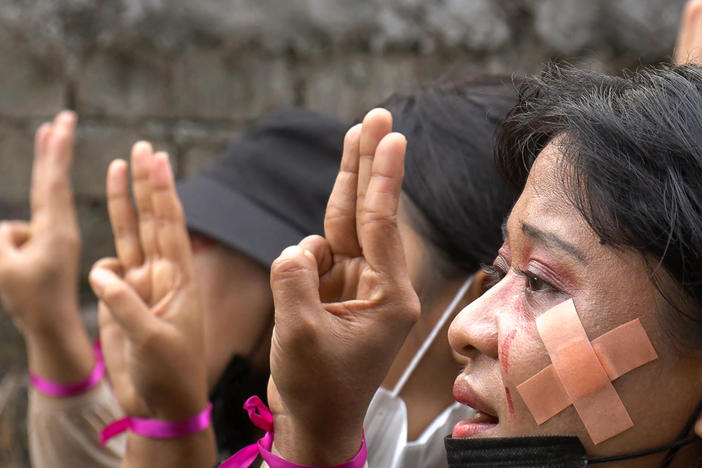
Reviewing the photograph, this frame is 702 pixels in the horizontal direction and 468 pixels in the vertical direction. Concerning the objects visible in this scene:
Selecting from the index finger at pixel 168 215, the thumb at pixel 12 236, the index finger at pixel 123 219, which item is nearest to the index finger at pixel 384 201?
the index finger at pixel 168 215

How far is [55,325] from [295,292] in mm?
1392

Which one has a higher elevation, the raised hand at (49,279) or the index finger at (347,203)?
the index finger at (347,203)

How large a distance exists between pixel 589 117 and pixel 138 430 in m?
1.20

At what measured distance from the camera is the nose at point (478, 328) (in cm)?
139

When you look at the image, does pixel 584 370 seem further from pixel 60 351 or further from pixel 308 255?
pixel 60 351

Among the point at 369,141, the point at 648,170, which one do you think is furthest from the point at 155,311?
the point at 648,170

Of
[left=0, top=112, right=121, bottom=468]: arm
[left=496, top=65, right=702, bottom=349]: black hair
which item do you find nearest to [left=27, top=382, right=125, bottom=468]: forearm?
[left=0, top=112, right=121, bottom=468]: arm

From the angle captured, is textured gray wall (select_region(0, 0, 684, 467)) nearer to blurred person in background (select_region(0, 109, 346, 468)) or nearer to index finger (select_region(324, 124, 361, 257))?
blurred person in background (select_region(0, 109, 346, 468))

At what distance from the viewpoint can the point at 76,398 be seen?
250 cm

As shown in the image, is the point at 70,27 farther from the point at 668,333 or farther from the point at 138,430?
the point at 668,333

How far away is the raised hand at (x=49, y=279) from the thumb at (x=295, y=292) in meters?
1.35

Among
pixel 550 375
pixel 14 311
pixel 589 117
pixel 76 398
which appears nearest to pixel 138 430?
pixel 76 398

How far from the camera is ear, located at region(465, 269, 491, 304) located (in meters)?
1.99

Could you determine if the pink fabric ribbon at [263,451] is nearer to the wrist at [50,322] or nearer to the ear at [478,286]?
the ear at [478,286]
